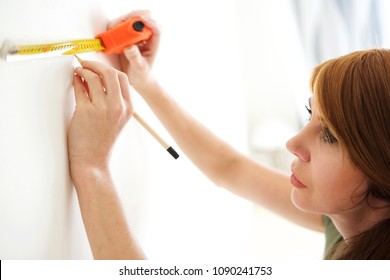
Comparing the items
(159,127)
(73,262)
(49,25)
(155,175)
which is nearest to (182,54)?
(159,127)

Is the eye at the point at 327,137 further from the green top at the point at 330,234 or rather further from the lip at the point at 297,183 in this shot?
the green top at the point at 330,234

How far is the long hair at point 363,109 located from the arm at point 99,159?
343 mm

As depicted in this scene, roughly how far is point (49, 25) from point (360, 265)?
0.62 meters

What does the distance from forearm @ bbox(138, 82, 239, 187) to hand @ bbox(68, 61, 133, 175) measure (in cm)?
23

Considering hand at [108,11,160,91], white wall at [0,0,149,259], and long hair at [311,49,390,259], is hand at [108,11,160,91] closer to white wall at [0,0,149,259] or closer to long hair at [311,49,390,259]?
white wall at [0,0,149,259]

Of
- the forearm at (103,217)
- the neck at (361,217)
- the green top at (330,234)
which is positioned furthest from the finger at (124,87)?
the green top at (330,234)

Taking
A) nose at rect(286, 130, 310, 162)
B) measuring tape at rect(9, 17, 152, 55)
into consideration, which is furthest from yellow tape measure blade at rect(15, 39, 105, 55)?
nose at rect(286, 130, 310, 162)

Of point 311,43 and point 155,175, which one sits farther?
point 311,43

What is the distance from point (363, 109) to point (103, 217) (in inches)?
17.3

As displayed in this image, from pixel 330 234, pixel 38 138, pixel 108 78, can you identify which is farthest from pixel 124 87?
pixel 330 234

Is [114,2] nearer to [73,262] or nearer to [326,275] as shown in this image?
[73,262]

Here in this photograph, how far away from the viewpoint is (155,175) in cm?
99

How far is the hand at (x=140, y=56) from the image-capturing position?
0.83 m

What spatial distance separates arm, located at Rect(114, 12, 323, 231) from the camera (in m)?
0.96
